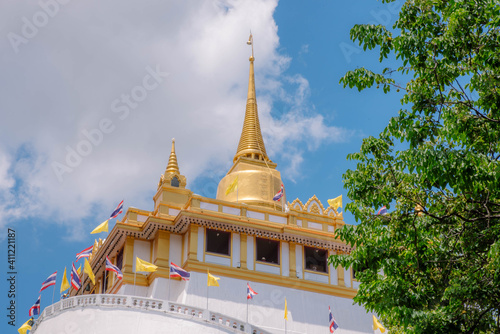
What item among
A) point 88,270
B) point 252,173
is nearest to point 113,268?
point 88,270

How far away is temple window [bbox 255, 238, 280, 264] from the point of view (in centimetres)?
4250

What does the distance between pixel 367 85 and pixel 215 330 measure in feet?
49.2

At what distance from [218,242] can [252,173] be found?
29.5 feet

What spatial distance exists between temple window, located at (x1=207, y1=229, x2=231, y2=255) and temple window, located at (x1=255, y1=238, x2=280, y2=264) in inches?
68.8

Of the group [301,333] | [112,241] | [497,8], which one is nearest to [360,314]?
[301,333]

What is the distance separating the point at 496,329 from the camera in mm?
21828

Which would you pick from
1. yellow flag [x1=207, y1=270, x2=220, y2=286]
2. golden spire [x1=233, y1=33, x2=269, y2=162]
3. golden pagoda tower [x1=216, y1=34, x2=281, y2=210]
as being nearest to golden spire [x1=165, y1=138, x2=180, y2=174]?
golden pagoda tower [x1=216, y1=34, x2=281, y2=210]

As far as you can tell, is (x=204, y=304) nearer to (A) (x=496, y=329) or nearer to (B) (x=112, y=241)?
(B) (x=112, y=241)

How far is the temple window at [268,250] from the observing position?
42.5 metres

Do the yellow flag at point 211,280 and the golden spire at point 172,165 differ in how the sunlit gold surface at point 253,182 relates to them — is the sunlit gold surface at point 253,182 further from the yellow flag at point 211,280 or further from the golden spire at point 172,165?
the yellow flag at point 211,280

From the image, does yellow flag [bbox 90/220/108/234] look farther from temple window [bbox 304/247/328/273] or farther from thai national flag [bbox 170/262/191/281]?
temple window [bbox 304/247/328/273]

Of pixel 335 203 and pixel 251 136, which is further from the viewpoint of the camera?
pixel 251 136

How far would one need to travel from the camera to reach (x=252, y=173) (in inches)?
1960

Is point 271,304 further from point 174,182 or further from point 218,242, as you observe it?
point 174,182
